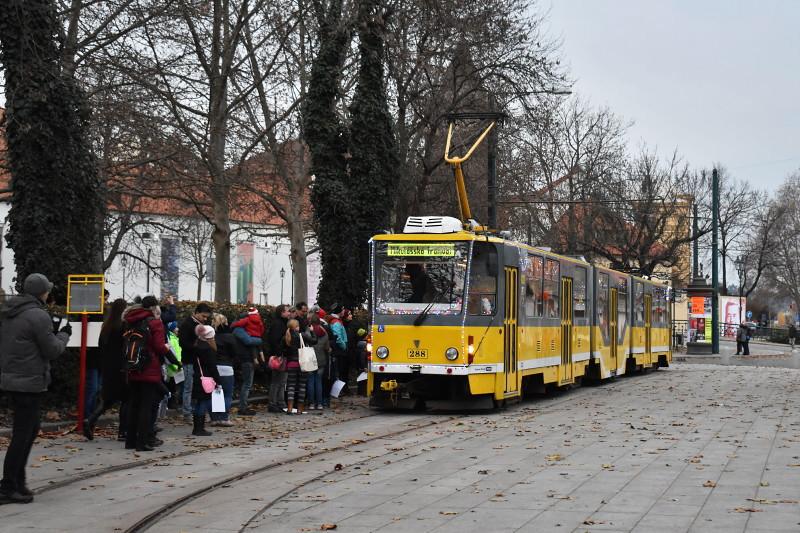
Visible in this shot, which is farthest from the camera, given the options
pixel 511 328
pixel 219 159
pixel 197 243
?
pixel 197 243

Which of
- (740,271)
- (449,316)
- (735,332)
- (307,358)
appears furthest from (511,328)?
(735,332)

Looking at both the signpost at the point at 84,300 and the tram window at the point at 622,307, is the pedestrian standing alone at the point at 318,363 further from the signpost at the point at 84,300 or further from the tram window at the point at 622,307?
the tram window at the point at 622,307

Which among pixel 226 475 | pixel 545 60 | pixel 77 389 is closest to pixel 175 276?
pixel 545 60

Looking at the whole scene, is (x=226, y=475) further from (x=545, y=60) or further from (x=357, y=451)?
(x=545, y=60)

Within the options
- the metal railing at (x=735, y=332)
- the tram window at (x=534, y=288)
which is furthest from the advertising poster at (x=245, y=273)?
the tram window at (x=534, y=288)

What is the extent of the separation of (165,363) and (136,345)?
2136 mm

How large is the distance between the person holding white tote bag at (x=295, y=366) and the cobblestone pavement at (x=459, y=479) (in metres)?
0.86

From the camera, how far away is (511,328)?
21828 millimetres

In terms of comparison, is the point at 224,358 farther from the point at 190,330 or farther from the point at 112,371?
the point at 112,371

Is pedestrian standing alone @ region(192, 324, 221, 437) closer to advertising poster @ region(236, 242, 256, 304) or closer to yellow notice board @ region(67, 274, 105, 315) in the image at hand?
yellow notice board @ region(67, 274, 105, 315)

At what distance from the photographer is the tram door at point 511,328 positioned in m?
21.6

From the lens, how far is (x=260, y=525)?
30.1 feet

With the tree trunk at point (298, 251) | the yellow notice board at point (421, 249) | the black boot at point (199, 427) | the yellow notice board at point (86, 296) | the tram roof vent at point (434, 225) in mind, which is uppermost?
the tree trunk at point (298, 251)

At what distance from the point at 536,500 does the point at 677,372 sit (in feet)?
103
